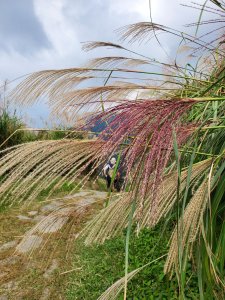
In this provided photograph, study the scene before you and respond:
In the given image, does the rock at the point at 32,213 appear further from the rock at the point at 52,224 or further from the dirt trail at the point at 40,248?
the rock at the point at 52,224

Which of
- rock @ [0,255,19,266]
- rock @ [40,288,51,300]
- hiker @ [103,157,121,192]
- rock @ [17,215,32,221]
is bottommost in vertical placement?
rock @ [40,288,51,300]

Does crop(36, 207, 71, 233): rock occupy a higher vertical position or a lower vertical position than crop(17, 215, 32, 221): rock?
higher

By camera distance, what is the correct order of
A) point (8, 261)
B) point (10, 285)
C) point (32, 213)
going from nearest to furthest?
1. point (10, 285)
2. point (8, 261)
3. point (32, 213)

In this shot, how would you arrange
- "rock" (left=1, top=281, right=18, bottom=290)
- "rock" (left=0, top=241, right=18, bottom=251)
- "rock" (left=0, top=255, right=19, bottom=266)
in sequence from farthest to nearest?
"rock" (left=0, top=241, right=18, bottom=251)
"rock" (left=0, top=255, right=19, bottom=266)
"rock" (left=1, top=281, right=18, bottom=290)

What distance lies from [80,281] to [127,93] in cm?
277

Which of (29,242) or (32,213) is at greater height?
(29,242)

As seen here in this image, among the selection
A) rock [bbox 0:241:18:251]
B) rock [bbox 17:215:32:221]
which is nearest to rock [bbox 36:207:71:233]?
rock [bbox 0:241:18:251]

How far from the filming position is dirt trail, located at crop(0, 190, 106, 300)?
1.42 metres

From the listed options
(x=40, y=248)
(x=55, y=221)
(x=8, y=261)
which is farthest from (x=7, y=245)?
(x=55, y=221)

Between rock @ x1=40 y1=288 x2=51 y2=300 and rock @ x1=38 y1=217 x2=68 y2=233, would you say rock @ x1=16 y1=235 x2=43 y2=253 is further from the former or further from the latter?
rock @ x1=40 y1=288 x2=51 y2=300

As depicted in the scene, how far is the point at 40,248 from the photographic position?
1501 mm

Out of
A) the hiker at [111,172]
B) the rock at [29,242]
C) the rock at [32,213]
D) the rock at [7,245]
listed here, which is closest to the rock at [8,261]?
the rock at [7,245]

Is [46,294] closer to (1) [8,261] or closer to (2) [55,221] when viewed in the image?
(1) [8,261]

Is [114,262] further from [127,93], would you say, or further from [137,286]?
[127,93]
